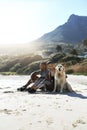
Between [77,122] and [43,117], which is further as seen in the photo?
[43,117]

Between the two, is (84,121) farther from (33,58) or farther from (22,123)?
(33,58)

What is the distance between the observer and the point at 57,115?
28.5 ft

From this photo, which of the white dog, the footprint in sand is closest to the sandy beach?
the footprint in sand

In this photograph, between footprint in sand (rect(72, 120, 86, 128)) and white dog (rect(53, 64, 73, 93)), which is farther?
white dog (rect(53, 64, 73, 93))

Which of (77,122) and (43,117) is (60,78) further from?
(77,122)

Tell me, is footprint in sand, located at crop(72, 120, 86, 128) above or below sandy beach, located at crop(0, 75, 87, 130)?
below

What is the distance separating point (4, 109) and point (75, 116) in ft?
7.65

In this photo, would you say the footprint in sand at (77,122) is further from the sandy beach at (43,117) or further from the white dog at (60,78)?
the white dog at (60,78)

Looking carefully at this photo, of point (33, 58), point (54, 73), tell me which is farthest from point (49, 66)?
point (33, 58)

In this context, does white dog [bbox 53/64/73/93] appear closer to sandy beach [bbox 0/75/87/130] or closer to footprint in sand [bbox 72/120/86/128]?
sandy beach [bbox 0/75/87/130]

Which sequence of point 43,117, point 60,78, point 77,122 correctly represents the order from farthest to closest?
1. point 60,78
2. point 43,117
3. point 77,122

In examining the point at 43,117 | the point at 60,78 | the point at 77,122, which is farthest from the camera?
the point at 60,78

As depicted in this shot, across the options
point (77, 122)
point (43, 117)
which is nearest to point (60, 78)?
point (43, 117)

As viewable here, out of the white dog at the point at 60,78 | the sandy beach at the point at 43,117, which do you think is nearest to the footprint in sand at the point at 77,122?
the sandy beach at the point at 43,117
